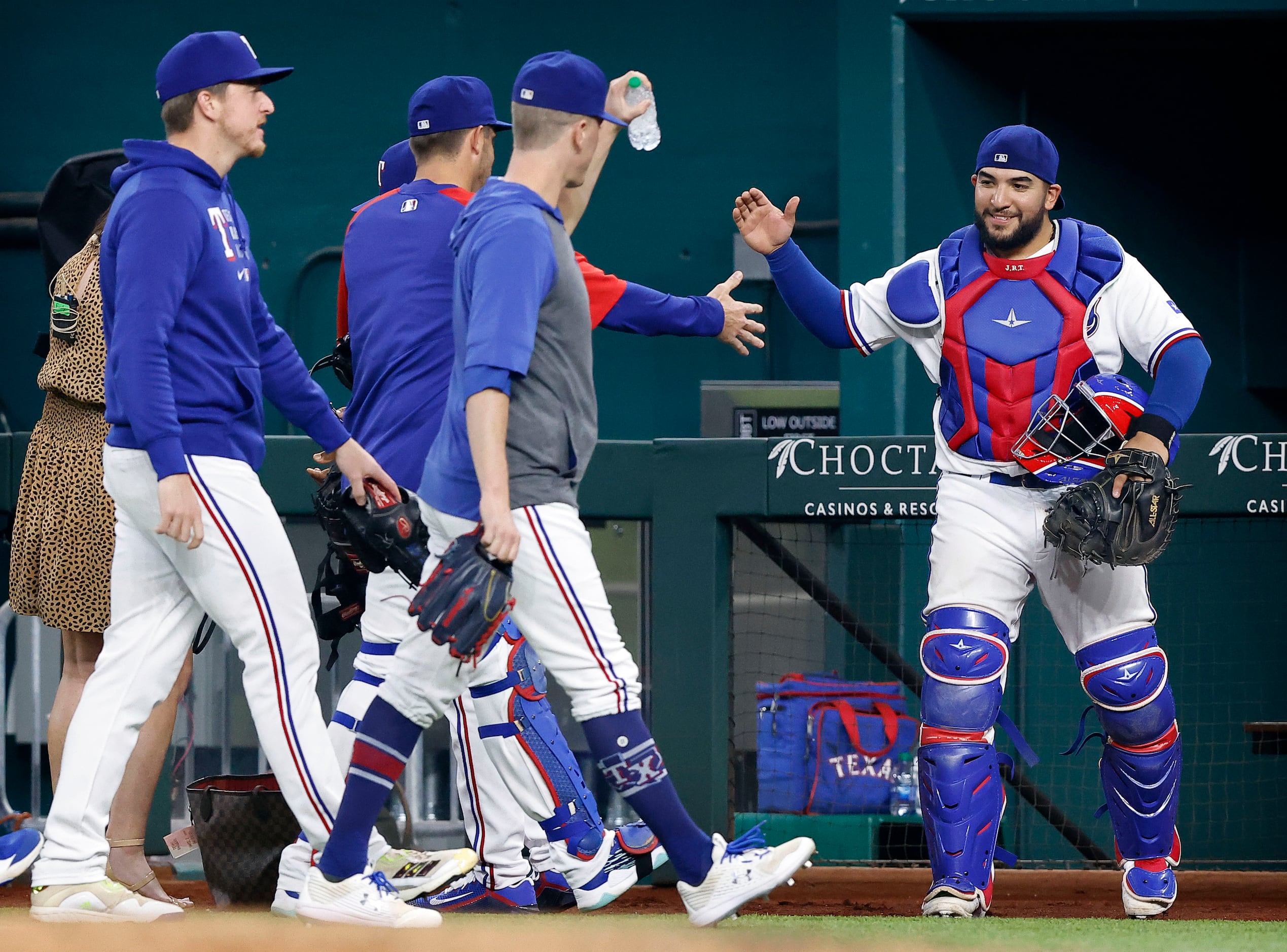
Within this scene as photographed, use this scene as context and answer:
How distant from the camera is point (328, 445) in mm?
3568

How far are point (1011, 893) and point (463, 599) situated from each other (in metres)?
2.75

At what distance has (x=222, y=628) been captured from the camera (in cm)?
331

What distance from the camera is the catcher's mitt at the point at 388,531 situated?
357 cm

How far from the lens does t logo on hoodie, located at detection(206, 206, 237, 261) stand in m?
3.35

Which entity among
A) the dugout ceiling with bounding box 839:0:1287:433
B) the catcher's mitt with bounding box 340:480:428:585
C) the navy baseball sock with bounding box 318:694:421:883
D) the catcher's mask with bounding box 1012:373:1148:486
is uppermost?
the dugout ceiling with bounding box 839:0:1287:433

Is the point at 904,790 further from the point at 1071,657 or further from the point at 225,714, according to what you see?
the point at 225,714

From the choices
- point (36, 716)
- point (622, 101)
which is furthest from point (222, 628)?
point (36, 716)

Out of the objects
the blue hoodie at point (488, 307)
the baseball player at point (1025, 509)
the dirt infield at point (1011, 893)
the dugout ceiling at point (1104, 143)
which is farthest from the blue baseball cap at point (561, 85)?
the dugout ceiling at point (1104, 143)

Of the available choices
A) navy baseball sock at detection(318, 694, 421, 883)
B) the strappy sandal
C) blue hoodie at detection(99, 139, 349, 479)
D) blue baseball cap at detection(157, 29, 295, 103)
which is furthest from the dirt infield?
blue baseball cap at detection(157, 29, 295, 103)

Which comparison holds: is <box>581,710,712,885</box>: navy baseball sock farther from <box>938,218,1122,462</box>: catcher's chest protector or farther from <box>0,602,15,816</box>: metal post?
<box>0,602,15,816</box>: metal post

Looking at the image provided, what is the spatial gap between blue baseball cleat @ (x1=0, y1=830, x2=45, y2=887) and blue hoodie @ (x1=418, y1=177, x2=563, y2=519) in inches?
58.6

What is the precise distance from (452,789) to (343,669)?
24.6 inches

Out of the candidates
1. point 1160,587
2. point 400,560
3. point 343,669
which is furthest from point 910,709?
point 400,560

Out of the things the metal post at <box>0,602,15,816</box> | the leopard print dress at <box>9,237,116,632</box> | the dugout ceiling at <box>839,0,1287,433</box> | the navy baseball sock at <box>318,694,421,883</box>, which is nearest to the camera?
the navy baseball sock at <box>318,694,421,883</box>
